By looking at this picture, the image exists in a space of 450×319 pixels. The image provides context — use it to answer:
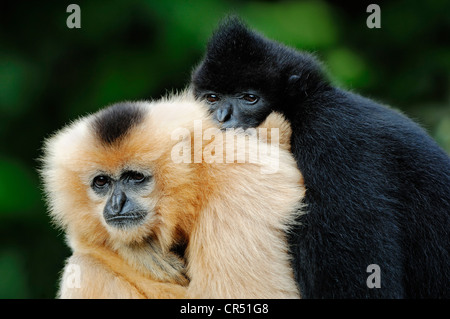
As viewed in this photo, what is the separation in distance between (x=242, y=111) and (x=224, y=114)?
0.16 m

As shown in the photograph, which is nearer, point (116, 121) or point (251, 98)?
point (116, 121)

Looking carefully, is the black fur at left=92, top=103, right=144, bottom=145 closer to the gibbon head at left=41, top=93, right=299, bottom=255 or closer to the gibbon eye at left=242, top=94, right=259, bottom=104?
the gibbon head at left=41, top=93, right=299, bottom=255

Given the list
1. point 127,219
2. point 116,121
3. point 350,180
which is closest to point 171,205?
point 127,219

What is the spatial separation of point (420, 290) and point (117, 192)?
8.03ft

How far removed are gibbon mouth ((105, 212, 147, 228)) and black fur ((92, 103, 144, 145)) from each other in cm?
56

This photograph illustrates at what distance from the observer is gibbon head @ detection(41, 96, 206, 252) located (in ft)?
15.0

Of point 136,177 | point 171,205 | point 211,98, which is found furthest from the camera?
point 211,98

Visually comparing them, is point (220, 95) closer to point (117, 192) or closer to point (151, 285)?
point (117, 192)

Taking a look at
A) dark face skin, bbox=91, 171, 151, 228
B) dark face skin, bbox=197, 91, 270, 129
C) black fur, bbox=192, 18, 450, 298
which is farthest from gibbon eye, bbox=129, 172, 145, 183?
black fur, bbox=192, 18, 450, 298

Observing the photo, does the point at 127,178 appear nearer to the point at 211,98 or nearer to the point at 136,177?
the point at 136,177

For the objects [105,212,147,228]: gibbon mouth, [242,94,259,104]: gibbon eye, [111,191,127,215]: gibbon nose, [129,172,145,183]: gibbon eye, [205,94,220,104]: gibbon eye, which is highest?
[205,94,220,104]: gibbon eye

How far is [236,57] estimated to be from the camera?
5.44 m

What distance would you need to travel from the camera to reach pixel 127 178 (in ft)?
15.4

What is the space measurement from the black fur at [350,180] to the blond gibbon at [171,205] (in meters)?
0.19
